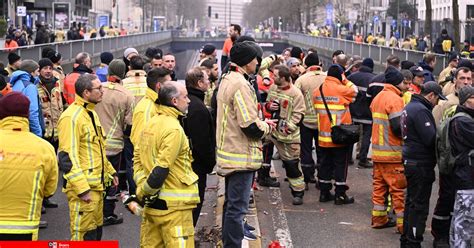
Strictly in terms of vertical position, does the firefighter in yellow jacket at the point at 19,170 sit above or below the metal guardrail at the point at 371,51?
below

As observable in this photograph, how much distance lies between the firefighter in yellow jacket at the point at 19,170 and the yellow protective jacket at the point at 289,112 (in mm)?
5196

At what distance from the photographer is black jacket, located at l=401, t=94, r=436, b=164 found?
8812 mm

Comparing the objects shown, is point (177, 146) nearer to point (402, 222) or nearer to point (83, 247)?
point (83, 247)

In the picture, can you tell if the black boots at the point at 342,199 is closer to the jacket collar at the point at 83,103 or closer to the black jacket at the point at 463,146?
the black jacket at the point at 463,146

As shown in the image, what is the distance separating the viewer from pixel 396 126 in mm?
9828

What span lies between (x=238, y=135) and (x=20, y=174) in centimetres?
222

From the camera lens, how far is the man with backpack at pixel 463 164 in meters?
8.36

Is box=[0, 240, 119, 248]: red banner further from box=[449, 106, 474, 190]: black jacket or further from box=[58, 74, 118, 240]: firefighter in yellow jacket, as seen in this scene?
box=[449, 106, 474, 190]: black jacket

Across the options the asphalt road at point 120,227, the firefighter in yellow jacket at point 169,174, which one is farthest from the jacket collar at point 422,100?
the firefighter in yellow jacket at point 169,174

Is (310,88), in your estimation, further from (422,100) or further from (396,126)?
(422,100)

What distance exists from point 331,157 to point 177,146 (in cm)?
528

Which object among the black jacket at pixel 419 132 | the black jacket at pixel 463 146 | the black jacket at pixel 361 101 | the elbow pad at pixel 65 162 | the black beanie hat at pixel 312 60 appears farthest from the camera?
the black jacket at pixel 361 101

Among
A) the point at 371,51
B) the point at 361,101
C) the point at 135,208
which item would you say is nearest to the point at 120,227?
the point at 135,208

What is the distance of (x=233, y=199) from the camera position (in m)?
7.93
